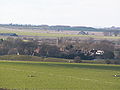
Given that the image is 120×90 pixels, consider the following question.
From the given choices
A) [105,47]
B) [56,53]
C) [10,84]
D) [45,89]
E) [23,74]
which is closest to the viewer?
[45,89]

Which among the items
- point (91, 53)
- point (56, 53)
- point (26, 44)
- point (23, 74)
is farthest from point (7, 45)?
point (23, 74)

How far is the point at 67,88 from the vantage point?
24594 mm

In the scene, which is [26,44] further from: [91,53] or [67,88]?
[67,88]

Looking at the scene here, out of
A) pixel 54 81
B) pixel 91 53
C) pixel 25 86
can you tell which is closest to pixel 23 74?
pixel 54 81

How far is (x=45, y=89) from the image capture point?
2403 centimetres

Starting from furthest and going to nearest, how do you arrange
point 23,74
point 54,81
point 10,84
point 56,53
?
point 56,53 < point 23,74 < point 54,81 < point 10,84

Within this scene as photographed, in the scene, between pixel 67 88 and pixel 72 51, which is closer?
pixel 67 88

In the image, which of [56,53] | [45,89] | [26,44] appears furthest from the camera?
[26,44]

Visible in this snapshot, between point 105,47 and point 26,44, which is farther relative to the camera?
point 105,47

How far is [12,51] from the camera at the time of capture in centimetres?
5653

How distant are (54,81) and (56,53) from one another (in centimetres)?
2837

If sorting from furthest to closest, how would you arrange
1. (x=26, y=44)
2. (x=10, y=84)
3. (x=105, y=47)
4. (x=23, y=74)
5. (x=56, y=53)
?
(x=105, y=47) < (x=26, y=44) < (x=56, y=53) < (x=23, y=74) < (x=10, y=84)

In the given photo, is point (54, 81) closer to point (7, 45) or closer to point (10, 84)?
point (10, 84)

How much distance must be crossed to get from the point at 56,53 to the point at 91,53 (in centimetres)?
676
